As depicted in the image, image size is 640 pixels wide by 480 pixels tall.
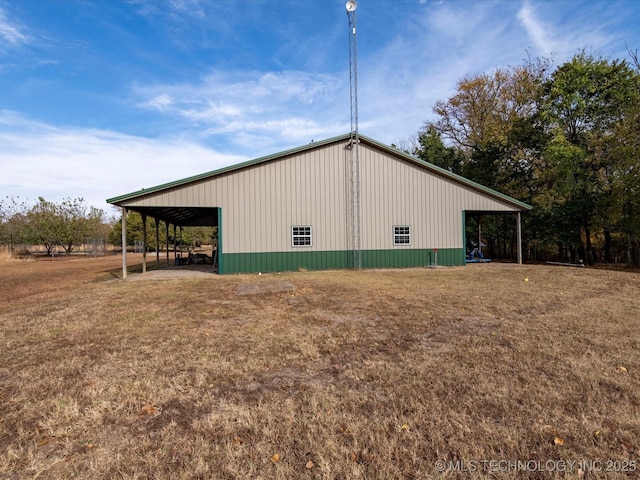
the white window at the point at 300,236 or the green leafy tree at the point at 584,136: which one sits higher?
the green leafy tree at the point at 584,136

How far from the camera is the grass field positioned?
2.37 metres

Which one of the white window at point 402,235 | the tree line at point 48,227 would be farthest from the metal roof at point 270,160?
the tree line at point 48,227

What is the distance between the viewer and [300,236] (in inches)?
601

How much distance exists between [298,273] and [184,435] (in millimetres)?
11758

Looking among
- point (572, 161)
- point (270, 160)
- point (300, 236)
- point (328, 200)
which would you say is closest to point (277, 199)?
point (270, 160)

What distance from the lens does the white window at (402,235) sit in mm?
16344

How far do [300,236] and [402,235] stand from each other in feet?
16.6

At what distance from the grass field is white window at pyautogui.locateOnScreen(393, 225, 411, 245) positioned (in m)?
9.50

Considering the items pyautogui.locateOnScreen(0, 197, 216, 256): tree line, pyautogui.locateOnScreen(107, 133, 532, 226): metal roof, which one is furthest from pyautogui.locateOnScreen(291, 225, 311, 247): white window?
pyautogui.locateOnScreen(0, 197, 216, 256): tree line

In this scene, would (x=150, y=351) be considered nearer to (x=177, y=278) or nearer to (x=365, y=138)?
(x=177, y=278)

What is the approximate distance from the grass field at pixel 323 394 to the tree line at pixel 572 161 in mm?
13823

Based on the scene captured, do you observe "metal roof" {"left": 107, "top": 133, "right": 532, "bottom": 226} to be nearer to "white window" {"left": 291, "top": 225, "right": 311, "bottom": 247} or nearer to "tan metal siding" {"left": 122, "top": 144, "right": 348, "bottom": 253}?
"tan metal siding" {"left": 122, "top": 144, "right": 348, "bottom": 253}

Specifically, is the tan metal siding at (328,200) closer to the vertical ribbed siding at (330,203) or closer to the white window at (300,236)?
the vertical ribbed siding at (330,203)

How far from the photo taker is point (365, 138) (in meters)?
15.8
